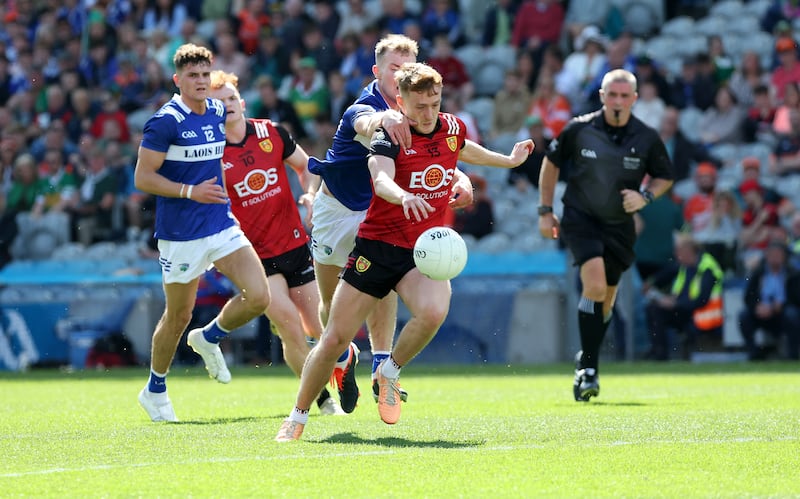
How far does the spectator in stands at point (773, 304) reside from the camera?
54.5 feet

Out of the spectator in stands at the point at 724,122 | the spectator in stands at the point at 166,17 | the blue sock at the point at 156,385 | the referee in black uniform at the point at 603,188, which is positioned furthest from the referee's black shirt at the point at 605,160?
the spectator in stands at the point at 166,17

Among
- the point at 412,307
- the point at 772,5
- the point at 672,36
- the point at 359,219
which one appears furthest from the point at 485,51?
the point at 412,307

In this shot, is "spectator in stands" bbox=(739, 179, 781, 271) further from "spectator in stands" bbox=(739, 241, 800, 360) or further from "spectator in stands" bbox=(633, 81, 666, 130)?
"spectator in stands" bbox=(633, 81, 666, 130)

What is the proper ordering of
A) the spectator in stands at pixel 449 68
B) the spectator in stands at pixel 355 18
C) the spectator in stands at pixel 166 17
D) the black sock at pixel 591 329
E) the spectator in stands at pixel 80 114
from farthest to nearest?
the spectator in stands at pixel 166 17
the spectator in stands at pixel 80 114
the spectator in stands at pixel 355 18
the spectator in stands at pixel 449 68
the black sock at pixel 591 329

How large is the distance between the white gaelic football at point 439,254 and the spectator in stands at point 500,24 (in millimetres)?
15211

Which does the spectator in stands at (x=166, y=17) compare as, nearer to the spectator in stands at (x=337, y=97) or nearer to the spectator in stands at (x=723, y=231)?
the spectator in stands at (x=337, y=97)

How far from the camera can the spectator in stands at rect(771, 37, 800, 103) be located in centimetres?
1948

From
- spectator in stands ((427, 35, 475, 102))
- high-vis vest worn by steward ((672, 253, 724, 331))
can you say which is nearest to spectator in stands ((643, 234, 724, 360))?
high-vis vest worn by steward ((672, 253, 724, 331))

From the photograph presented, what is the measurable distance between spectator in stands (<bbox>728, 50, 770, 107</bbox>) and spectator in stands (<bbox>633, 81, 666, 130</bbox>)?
3.84 feet

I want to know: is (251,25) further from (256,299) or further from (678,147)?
(256,299)

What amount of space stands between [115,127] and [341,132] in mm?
14202

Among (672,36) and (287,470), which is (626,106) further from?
(672,36)

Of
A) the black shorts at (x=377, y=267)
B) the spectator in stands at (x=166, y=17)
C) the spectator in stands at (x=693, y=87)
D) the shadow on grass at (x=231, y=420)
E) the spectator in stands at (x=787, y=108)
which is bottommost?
the shadow on grass at (x=231, y=420)

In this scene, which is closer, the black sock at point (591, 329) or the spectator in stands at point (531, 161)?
the black sock at point (591, 329)
